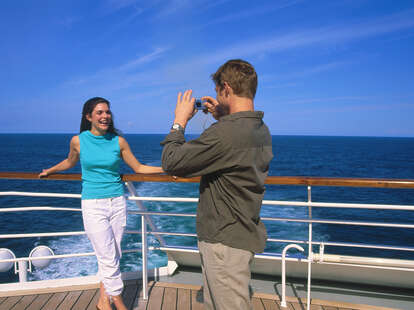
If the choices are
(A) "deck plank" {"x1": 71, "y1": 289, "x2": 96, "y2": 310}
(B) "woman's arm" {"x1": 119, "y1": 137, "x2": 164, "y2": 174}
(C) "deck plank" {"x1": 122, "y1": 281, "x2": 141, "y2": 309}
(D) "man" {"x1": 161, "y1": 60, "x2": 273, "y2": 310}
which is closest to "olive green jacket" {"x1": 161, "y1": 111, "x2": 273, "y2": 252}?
(D) "man" {"x1": 161, "y1": 60, "x2": 273, "y2": 310}

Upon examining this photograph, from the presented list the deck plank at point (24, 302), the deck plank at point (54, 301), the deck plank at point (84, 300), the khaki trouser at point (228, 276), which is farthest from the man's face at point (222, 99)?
the deck plank at point (24, 302)

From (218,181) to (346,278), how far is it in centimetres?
178

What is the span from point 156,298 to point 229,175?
4.82 feet

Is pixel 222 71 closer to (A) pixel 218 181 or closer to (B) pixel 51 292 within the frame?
(A) pixel 218 181

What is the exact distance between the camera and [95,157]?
1.61m

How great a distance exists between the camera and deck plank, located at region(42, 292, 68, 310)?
6.20ft

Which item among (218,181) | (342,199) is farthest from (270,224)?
(342,199)

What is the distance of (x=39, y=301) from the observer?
6.42 ft

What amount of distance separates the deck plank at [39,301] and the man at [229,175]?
4.89 feet

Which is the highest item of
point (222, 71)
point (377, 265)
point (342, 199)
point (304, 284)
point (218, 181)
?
point (222, 71)

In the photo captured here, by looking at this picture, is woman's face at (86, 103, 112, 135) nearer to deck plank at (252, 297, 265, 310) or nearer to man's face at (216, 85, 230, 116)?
man's face at (216, 85, 230, 116)

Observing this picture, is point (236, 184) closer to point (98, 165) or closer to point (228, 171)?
point (228, 171)

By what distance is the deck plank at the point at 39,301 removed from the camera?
1.89 meters

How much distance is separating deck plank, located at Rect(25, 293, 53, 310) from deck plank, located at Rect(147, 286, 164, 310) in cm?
69
